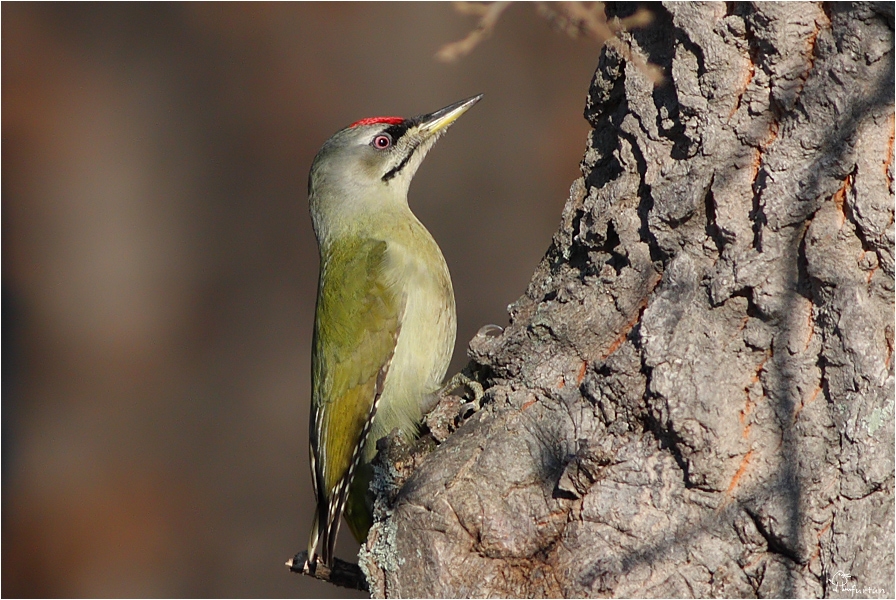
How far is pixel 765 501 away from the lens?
81.3 inches

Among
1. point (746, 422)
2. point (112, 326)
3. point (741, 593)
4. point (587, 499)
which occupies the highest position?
point (746, 422)

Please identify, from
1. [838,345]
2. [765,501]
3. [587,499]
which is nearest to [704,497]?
[765,501]

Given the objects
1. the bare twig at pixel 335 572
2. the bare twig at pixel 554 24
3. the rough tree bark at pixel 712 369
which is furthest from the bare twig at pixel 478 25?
the bare twig at pixel 335 572

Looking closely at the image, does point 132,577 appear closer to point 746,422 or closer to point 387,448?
point 387,448

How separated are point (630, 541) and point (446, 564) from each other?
1.50 ft

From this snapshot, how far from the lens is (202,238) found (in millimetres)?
7375

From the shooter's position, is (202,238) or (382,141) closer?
(382,141)

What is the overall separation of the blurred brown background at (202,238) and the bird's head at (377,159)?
3056mm

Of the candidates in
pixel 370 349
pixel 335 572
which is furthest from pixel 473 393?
pixel 370 349

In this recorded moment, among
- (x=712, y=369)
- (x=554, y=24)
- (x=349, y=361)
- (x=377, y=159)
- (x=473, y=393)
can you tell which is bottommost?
(x=349, y=361)

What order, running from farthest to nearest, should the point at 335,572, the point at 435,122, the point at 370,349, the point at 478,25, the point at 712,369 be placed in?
the point at 435,122 < the point at 370,349 < the point at 335,572 < the point at 712,369 < the point at 478,25

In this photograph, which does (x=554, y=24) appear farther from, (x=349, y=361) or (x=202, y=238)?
(x=202, y=238)

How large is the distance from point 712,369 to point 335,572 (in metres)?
1.33

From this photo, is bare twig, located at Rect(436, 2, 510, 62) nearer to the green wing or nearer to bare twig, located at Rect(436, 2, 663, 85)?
bare twig, located at Rect(436, 2, 663, 85)
